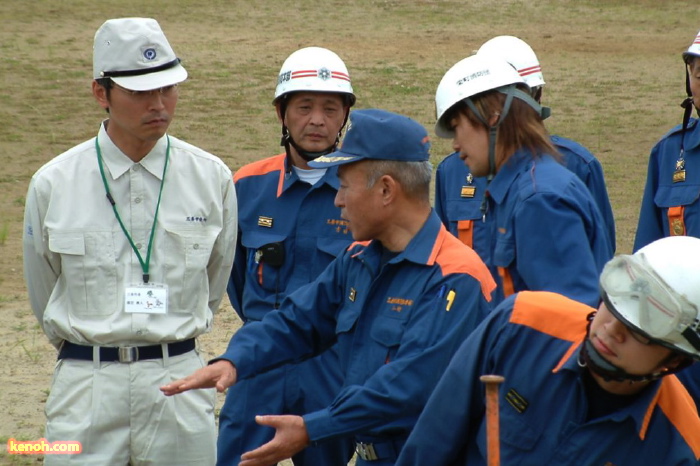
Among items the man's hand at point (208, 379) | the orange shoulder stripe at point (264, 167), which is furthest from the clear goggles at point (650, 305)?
the orange shoulder stripe at point (264, 167)

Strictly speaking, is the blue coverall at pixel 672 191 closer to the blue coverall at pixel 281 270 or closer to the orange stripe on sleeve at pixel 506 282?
the orange stripe on sleeve at pixel 506 282

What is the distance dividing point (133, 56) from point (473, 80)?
55.6 inches

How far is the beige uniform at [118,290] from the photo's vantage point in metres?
4.95

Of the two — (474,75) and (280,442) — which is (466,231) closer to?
(474,75)

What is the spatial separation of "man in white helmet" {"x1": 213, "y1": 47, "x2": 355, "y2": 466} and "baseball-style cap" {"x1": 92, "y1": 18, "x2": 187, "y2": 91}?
3.48 feet

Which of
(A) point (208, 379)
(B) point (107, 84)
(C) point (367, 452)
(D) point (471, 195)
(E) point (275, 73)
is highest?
(B) point (107, 84)

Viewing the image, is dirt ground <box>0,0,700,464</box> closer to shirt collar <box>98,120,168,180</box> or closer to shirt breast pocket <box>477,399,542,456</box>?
shirt collar <box>98,120,168,180</box>

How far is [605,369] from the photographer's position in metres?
3.32

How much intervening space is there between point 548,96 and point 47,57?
8861mm

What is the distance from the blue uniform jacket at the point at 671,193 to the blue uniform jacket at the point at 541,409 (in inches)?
94.4

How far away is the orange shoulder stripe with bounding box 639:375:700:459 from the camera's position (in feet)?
11.3

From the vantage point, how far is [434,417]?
3.68 meters

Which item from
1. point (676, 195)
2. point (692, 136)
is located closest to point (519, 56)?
point (692, 136)

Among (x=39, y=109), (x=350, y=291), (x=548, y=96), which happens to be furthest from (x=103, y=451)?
(x=548, y=96)
